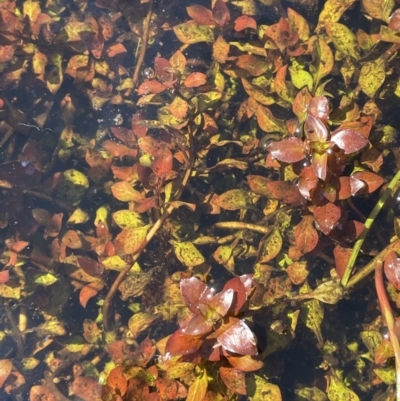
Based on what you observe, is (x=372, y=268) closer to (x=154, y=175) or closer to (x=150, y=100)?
(x=154, y=175)

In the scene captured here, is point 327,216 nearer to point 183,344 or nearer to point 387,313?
point 387,313

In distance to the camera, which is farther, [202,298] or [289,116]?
[289,116]

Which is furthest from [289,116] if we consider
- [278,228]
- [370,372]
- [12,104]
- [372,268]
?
[12,104]

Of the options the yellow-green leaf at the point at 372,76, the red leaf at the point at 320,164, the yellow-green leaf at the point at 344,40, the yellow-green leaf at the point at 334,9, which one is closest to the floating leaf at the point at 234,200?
the red leaf at the point at 320,164

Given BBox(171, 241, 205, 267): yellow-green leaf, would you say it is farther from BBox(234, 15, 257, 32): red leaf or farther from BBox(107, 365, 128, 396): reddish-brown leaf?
BBox(234, 15, 257, 32): red leaf

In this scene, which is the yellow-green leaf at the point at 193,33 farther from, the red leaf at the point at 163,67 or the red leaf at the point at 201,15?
the red leaf at the point at 163,67

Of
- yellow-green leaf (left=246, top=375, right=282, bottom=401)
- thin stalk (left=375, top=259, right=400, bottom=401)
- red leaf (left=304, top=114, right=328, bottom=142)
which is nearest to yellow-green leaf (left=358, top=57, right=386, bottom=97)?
red leaf (left=304, top=114, right=328, bottom=142)

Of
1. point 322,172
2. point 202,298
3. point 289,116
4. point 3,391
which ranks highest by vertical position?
point 322,172
